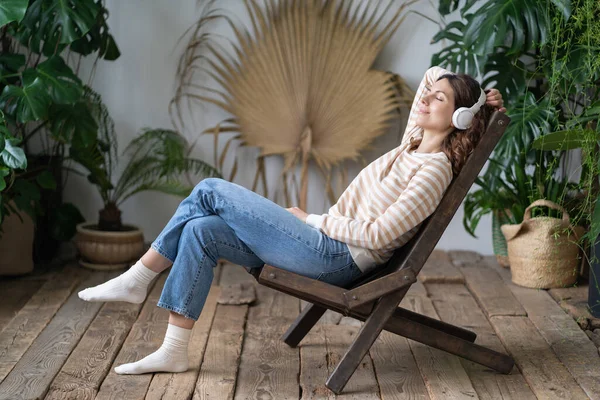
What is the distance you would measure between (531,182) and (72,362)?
2.22 meters

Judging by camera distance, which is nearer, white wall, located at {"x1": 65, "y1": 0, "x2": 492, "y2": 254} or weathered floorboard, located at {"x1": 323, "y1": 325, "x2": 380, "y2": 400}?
weathered floorboard, located at {"x1": 323, "y1": 325, "x2": 380, "y2": 400}

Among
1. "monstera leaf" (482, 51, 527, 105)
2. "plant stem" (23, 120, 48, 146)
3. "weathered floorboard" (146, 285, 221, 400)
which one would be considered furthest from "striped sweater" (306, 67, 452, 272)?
"plant stem" (23, 120, 48, 146)

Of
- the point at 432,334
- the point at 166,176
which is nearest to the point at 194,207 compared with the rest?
the point at 432,334

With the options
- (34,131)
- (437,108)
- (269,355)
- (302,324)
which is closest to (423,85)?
(437,108)

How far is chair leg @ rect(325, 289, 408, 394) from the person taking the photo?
255 cm

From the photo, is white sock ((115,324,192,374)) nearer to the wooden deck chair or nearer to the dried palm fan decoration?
the wooden deck chair

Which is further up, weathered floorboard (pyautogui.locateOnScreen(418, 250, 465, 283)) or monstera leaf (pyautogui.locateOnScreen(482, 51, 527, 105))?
monstera leaf (pyautogui.locateOnScreen(482, 51, 527, 105))

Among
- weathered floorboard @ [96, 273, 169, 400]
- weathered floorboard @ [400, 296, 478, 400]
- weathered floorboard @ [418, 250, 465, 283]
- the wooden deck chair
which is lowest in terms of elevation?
weathered floorboard @ [418, 250, 465, 283]

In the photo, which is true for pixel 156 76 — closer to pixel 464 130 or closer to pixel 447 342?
pixel 464 130

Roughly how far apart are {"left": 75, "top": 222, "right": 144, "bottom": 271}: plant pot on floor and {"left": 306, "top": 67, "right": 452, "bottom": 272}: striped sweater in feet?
5.54

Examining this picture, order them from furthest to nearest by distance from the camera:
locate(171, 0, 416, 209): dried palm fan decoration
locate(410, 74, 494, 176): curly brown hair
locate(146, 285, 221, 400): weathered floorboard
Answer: locate(171, 0, 416, 209): dried palm fan decoration → locate(410, 74, 494, 176): curly brown hair → locate(146, 285, 221, 400): weathered floorboard

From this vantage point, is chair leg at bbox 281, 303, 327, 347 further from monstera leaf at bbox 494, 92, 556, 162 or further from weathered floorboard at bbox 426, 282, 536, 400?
monstera leaf at bbox 494, 92, 556, 162

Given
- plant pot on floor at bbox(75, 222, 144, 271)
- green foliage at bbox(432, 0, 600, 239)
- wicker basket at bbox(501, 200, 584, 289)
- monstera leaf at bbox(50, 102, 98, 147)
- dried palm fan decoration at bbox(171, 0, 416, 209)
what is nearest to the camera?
green foliage at bbox(432, 0, 600, 239)

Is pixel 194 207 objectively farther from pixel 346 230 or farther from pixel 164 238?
pixel 346 230
